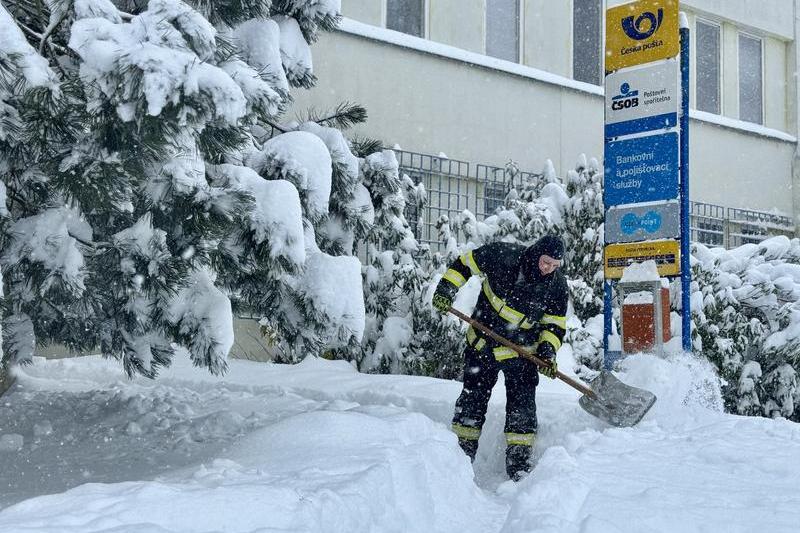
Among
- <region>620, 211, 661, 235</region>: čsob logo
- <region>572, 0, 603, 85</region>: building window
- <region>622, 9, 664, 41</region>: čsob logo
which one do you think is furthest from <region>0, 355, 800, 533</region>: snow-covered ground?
<region>572, 0, 603, 85</region>: building window

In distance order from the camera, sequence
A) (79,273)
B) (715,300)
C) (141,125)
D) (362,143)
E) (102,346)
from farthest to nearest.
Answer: (715,300) < (362,143) < (102,346) < (79,273) < (141,125)

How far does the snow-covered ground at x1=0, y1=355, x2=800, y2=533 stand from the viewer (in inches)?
121

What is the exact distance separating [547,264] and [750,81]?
11.6m

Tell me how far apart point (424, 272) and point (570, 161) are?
4990 mm

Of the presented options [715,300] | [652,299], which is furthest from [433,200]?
[652,299]

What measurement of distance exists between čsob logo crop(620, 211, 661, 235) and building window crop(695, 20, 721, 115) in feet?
28.6

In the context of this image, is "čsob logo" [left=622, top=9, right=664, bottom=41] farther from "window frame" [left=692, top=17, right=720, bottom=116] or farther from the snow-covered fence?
"window frame" [left=692, top=17, right=720, bottom=116]

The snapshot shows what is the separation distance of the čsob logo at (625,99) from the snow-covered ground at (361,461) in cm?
197

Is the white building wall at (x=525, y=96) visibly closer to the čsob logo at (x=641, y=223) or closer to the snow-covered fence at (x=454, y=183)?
the snow-covered fence at (x=454, y=183)

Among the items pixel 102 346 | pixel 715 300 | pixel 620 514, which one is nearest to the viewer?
pixel 620 514

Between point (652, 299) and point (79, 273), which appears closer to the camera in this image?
point (79, 273)

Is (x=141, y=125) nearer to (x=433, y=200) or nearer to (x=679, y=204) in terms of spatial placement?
(x=679, y=204)

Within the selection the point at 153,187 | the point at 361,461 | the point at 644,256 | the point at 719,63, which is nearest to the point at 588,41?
the point at 719,63

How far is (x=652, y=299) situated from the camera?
265 inches
